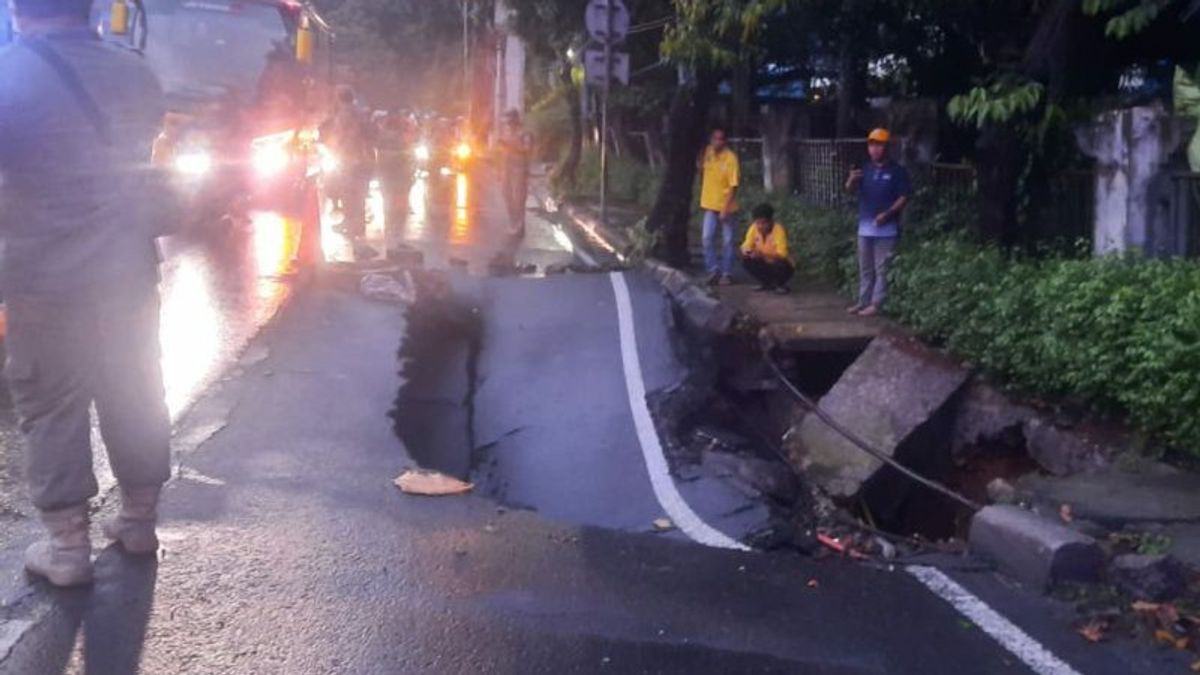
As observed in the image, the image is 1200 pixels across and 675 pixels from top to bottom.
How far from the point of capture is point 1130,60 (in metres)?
13.9

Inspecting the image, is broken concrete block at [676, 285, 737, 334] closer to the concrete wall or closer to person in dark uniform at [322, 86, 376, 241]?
the concrete wall

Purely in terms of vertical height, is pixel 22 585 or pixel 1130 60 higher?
pixel 1130 60

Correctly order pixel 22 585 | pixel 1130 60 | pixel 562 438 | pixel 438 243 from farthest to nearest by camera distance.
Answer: pixel 438 243
pixel 1130 60
pixel 562 438
pixel 22 585

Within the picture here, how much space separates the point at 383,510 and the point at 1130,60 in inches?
370

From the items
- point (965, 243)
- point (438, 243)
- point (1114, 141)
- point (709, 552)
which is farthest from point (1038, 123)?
point (438, 243)

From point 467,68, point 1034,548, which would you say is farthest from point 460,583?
point 467,68

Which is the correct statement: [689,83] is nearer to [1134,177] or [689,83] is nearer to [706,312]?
[706,312]

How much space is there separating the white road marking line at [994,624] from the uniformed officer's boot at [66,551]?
343 centimetres

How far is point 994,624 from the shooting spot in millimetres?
6199

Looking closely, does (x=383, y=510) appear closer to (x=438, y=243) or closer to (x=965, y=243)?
(x=965, y=243)

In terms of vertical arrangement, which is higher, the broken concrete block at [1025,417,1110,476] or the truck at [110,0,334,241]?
the truck at [110,0,334,241]

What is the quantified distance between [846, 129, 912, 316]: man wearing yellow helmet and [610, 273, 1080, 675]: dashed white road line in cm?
292

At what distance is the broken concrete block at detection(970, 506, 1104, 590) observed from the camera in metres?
6.71

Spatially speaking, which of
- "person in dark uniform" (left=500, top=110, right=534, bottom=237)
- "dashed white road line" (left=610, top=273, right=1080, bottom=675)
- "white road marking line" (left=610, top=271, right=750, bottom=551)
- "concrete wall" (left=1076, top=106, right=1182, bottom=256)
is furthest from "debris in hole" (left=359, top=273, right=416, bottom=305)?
"person in dark uniform" (left=500, top=110, right=534, bottom=237)
